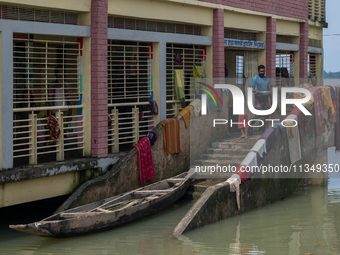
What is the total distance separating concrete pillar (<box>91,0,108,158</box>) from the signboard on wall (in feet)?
16.8

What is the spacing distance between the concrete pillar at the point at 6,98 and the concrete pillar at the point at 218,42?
674 centimetres

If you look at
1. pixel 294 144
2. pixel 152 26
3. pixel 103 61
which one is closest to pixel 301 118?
pixel 294 144

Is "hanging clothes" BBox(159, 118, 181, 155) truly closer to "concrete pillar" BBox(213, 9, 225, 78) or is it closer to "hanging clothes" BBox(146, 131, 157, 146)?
"hanging clothes" BBox(146, 131, 157, 146)

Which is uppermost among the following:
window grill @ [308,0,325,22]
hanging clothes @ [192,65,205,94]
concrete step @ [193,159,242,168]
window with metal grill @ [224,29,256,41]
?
window grill @ [308,0,325,22]

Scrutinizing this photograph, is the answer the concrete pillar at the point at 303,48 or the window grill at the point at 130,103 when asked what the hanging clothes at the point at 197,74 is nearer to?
the window grill at the point at 130,103

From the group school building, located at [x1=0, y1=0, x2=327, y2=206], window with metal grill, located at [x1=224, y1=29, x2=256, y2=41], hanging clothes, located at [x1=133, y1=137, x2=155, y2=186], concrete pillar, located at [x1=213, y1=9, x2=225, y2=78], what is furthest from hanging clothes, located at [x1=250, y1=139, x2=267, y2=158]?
window with metal grill, located at [x1=224, y1=29, x2=256, y2=41]

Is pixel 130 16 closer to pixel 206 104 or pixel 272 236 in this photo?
pixel 206 104

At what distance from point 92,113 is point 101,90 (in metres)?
0.52

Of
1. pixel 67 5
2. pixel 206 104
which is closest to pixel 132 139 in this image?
pixel 206 104

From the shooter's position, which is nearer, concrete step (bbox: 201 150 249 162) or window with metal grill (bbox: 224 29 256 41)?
concrete step (bbox: 201 150 249 162)

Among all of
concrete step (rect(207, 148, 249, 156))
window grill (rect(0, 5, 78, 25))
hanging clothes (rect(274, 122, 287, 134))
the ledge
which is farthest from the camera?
concrete step (rect(207, 148, 249, 156))

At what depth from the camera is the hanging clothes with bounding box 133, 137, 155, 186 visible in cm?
1139

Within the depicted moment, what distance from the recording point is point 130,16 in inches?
475

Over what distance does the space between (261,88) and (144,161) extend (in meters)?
3.50
